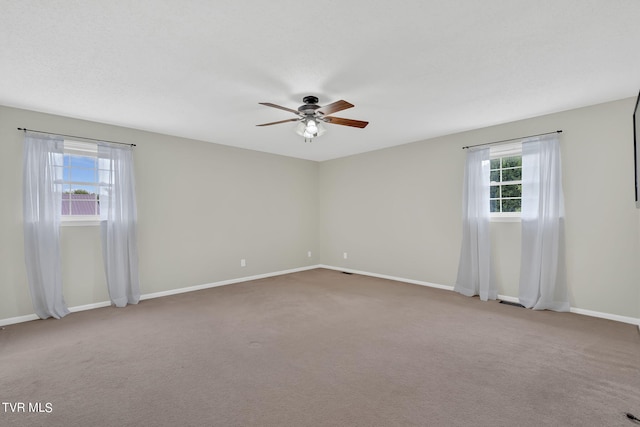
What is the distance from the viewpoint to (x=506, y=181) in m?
4.47

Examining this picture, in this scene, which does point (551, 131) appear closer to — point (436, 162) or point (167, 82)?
point (436, 162)

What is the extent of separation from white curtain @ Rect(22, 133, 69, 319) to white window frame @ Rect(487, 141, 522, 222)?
6.10 m

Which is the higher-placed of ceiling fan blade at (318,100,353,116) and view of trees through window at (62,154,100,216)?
ceiling fan blade at (318,100,353,116)

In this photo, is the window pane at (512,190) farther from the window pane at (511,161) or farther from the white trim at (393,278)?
the white trim at (393,278)

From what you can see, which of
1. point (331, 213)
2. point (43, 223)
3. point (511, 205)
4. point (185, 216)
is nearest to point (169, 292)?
point (185, 216)

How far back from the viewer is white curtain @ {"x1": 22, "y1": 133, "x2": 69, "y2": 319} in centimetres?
358

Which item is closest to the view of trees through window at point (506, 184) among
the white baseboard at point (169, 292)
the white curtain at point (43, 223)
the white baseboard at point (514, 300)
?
the white baseboard at point (514, 300)

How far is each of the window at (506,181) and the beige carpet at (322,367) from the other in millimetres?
1486

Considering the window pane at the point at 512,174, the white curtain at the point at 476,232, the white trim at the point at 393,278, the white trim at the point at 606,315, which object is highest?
the window pane at the point at 512,174

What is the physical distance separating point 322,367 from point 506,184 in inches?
153

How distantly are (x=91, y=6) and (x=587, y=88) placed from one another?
4518mm

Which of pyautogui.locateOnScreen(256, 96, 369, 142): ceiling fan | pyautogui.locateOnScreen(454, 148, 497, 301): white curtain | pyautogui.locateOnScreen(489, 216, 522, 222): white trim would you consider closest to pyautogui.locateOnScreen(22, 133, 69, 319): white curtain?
pyautogui.locateOnScreen(256, 96, 369, 142): ceiling fan

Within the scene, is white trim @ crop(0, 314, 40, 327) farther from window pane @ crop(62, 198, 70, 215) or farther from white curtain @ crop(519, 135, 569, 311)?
white curtain @ crop(519, 135, 569, 311)

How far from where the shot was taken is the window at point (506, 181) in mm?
Result: 4352
